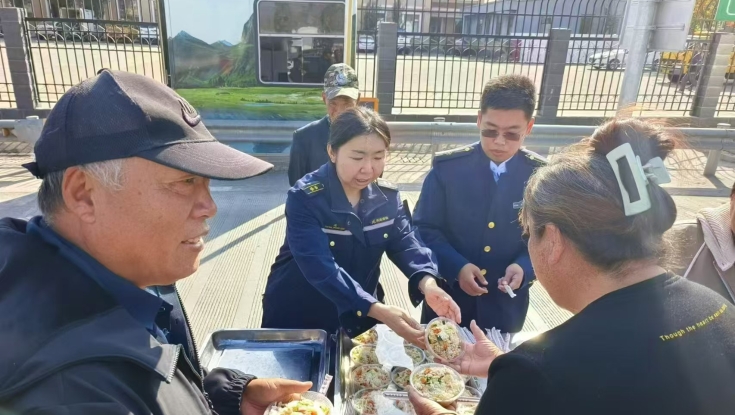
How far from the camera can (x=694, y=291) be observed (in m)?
1.17

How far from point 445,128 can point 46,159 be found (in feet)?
19.6

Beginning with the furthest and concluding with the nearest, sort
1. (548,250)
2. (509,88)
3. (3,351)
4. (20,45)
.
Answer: (20,45)
(509,88)
(548,250)
(3,351)

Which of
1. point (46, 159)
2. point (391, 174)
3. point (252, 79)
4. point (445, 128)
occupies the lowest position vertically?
point (391, 174)

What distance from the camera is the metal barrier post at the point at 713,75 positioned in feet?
30.3

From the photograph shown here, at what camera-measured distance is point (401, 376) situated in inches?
70.9

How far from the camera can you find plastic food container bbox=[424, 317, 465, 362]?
70.9 inches

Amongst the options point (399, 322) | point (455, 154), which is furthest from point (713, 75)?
point (399, 322)

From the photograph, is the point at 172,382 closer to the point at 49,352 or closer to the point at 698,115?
the point at 49,352

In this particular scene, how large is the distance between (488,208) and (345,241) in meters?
0.78

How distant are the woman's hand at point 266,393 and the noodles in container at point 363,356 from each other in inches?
14.3

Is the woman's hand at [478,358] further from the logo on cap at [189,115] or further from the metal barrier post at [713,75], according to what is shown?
the metal barrier post at [713,75]

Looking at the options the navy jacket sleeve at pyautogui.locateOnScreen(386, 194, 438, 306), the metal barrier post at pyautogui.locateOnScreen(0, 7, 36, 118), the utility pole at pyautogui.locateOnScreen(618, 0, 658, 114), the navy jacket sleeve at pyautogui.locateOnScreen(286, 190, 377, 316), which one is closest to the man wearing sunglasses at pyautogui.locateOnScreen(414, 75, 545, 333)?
the navy jacket sleeve at pyautogui.locateOnScreen(386, 194, 438, 306)

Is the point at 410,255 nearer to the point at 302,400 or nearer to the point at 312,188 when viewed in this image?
the point at 312,188

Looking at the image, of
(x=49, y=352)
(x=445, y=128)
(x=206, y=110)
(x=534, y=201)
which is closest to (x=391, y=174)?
(x=445, y=128)
